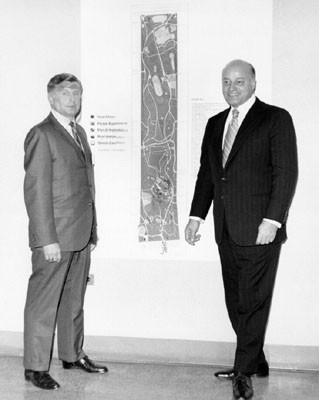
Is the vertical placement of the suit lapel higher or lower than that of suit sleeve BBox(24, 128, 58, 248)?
higher

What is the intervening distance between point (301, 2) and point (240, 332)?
187cm

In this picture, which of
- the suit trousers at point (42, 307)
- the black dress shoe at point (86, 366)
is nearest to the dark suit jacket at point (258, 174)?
the suit trousers at point (42, 307)

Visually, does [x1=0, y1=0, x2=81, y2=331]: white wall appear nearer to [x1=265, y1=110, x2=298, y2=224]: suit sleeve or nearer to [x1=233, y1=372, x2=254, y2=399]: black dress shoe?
[x1=265, y1=110, x2=298, y2=224]: suit sleeve

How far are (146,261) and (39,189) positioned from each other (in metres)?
0.91

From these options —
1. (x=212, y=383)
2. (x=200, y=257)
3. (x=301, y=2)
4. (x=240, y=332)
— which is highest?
→ (x=301, y=2)

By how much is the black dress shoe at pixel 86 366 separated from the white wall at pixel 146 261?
0.30 m

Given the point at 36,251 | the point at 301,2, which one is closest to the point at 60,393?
the point at 36,251

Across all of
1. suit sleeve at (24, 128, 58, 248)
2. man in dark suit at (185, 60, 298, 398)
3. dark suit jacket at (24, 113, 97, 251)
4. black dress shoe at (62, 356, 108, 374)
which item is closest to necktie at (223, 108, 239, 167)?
man in dark suit at (185, 60, 298, 398)

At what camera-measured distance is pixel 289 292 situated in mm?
3643

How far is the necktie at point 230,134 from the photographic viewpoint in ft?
10.7

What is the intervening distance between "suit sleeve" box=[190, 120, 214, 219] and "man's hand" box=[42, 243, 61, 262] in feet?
2.58

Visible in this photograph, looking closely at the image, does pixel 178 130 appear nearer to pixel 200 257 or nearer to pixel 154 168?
pixel 154 168

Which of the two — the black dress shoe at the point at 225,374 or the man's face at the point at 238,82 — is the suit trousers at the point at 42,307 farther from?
the man's face at the point at 238,82

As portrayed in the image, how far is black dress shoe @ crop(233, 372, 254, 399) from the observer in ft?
10.3
